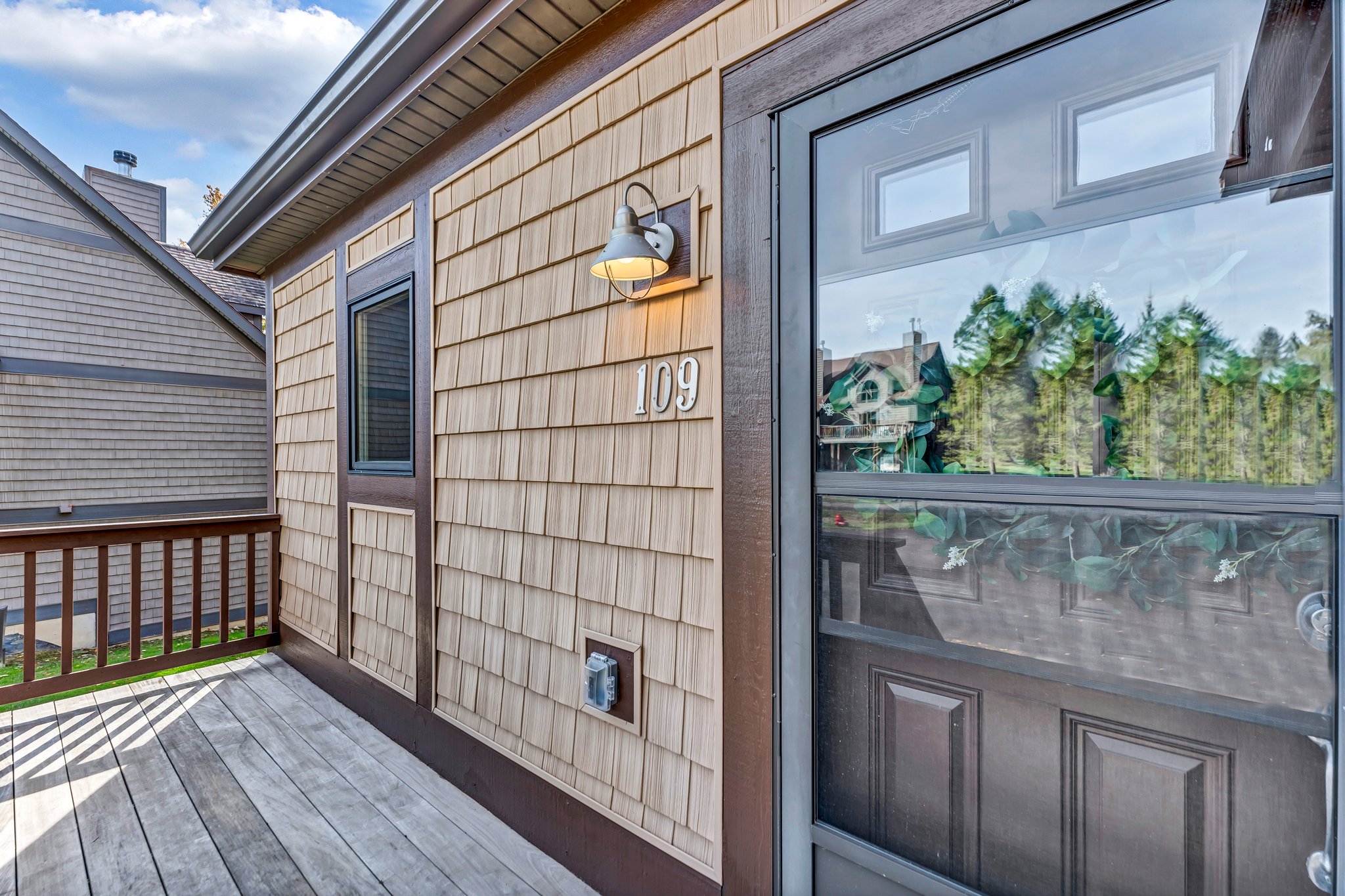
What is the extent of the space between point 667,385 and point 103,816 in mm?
2741

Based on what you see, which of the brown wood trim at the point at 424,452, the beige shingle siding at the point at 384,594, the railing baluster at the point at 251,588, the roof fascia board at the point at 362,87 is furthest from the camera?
the railing baluster at the point at 251,588

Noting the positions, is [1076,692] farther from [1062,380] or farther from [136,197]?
[136,197]

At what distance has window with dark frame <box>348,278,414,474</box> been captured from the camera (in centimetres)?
313

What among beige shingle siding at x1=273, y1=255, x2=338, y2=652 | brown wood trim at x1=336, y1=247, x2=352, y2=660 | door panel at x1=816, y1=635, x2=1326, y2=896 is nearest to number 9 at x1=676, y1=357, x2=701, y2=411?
door panel at x1=816, y1=635, x2=1326, y2=896

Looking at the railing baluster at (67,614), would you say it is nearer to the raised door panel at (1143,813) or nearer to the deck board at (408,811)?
the deck board at (408,811)

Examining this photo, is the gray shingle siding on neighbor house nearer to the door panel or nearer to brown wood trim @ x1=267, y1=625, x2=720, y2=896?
brown wood trim @ x1=267, y1=625, x2=720, y2=896

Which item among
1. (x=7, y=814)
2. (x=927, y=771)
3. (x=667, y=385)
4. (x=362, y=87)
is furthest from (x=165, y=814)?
(x=362, y=87)

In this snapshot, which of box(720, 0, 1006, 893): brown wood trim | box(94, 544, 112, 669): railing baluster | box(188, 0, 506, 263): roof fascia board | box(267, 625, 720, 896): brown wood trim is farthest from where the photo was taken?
box(94, 544, 112, 669): railing baluster

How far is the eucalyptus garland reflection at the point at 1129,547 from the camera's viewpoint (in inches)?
35.7

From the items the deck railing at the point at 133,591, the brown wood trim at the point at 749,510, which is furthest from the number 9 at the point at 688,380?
the deck railing at the point at 133,591

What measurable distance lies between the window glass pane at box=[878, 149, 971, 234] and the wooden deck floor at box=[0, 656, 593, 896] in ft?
7.15

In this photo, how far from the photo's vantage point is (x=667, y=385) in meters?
1.81

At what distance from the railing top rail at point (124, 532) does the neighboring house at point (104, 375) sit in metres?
3.94

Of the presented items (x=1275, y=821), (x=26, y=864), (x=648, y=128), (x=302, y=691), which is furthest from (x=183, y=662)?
(x=1275, y=821)
